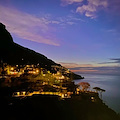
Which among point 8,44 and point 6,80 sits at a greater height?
point 8,44

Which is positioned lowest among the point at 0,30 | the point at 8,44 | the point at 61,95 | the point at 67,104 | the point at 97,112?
the point at 97,112

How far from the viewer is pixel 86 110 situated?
34.3m

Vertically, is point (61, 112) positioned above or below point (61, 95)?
below

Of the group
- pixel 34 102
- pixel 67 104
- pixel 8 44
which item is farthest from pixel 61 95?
pixel 8 44

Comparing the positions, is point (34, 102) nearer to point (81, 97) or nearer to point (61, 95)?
point (61, 95)

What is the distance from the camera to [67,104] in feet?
111

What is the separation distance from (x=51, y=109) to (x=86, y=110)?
36.0ft

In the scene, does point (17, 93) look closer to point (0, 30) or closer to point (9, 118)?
point (9, 118)

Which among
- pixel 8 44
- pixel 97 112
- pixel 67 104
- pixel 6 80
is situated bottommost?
pixel 97 112

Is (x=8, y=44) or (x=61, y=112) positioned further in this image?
(x=8, y=44)

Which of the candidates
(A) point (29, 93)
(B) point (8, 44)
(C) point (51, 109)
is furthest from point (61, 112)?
(B) point (8, 44)

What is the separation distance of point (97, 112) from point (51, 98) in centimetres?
1409

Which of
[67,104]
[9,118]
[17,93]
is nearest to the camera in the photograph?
[9,118]

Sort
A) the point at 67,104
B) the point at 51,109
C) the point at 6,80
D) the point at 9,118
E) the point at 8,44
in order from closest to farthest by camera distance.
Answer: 1. the point at 9,118
2. the point at 51,109
3. the point at 67,104
4. the point at 6,80
5. the point at 8,44
